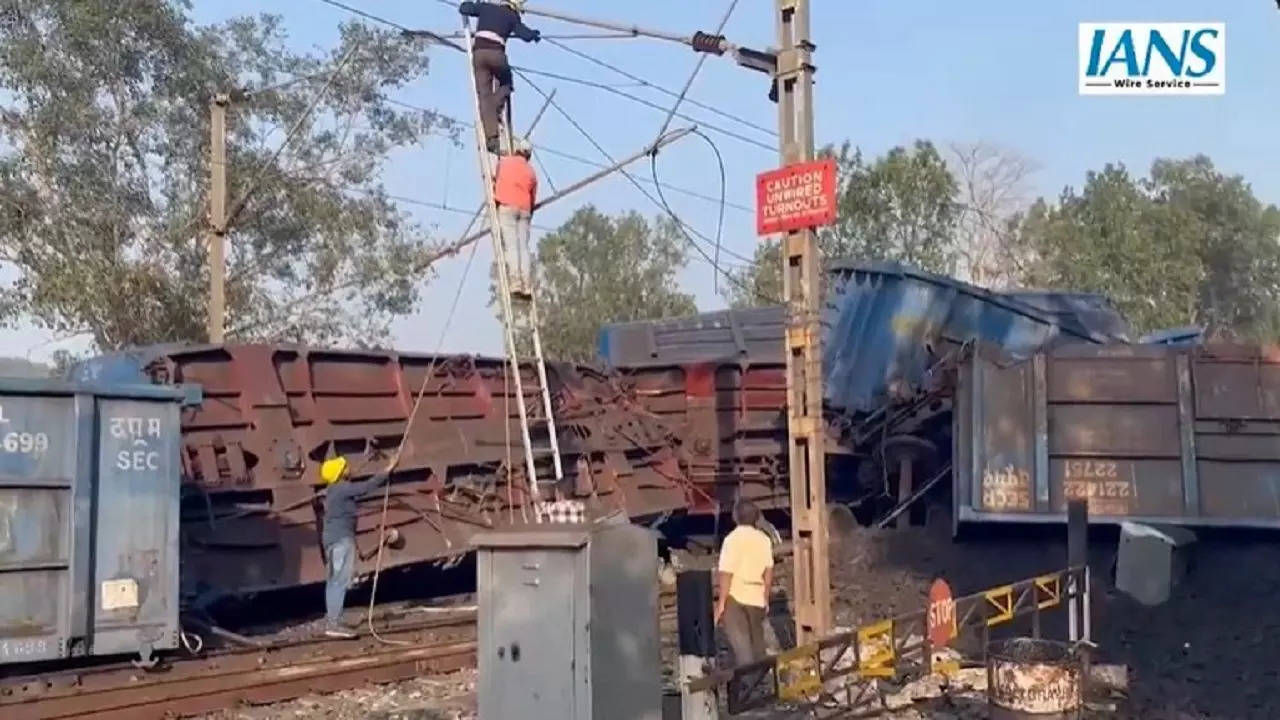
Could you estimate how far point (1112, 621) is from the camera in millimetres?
13492

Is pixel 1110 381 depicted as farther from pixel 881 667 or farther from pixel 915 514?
pixel 881 667

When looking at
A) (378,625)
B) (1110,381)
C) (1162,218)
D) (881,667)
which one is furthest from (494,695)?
(1162,218)

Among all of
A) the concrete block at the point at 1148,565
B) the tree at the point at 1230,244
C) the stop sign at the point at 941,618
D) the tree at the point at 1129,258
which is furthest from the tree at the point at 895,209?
the stop sign at the point at 941,618

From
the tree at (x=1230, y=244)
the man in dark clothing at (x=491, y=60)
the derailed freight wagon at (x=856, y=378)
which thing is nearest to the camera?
the man in dark clothing at (x=491, y=60)

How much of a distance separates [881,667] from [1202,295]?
56.8 meters

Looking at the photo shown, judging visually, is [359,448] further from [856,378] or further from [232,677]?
[856,378]

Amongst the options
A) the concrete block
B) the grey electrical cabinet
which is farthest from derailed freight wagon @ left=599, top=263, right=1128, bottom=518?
the grey electrical cabinet

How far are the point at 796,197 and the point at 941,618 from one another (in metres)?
3.74

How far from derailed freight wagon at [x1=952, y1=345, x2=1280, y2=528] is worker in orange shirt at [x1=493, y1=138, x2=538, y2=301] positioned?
6.53 meters

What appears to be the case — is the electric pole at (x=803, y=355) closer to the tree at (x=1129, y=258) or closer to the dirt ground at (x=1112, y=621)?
the dirt ground at (x=1112, y=621)

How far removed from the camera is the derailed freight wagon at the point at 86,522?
10.9 metres

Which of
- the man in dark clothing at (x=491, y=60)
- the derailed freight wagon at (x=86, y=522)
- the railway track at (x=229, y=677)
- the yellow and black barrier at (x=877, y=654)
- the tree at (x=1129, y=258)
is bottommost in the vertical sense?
the railway track at (x=229, y=677)

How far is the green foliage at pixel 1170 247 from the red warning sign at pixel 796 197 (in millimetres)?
41114

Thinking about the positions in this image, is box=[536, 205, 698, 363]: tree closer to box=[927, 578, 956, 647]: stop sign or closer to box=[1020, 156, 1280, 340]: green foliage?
box=[1020, 156, 1280, 340]: green foliage
